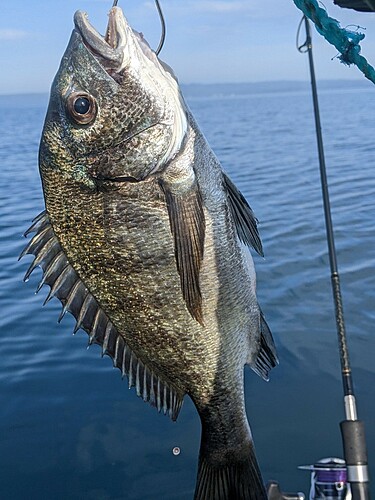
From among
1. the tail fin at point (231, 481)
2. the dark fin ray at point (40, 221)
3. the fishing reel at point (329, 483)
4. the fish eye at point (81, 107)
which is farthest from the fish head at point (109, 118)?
the fishing reel at point (329, 483)

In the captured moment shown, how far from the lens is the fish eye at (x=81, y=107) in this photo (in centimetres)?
219

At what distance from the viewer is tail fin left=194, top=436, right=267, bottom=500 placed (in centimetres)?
236

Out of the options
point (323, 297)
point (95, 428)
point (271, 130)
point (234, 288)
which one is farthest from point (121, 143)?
point (271, 130)

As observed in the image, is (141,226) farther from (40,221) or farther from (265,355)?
(265,355)

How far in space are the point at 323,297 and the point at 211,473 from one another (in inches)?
187

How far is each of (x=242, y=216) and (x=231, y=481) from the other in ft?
3.11

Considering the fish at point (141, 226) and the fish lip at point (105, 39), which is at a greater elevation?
the fish lip at point (105, 39)

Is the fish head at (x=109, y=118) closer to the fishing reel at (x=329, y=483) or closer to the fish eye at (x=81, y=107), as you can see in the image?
the fish eye at (x=81, y=107)

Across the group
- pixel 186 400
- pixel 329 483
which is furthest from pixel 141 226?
pixel 186 400

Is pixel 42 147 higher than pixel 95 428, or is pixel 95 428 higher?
pixel 42 147

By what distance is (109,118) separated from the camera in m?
2.23

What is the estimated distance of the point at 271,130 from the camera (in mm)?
25609

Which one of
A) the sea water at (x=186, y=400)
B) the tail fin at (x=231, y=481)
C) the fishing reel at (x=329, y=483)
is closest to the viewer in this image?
the tail fin at (x=231, y=481)

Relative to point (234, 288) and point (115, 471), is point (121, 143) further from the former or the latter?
point (115, 471)
